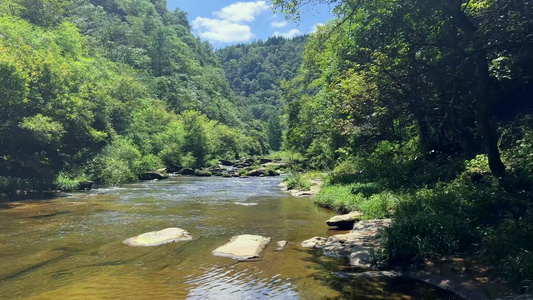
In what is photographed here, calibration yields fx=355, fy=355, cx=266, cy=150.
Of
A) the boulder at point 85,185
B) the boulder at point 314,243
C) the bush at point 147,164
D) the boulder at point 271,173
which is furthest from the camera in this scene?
the boulder at point 271,173

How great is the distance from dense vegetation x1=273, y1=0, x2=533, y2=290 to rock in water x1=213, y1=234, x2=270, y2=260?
3.44 metres

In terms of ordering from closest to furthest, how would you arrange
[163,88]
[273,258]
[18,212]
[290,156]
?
1. [273,258]
2. [18,212]
3. [290,156]
4. [163,88]

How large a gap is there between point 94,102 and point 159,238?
30.1m

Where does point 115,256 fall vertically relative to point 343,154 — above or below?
below

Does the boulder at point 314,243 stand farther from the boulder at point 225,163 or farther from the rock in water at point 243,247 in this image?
the boulder at point 225,163

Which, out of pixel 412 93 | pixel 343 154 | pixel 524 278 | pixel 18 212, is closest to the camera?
pixel 524 278

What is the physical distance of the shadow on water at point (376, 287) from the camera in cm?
649

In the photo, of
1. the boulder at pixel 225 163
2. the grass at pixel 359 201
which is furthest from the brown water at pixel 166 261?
the boulder at pixel 225 163

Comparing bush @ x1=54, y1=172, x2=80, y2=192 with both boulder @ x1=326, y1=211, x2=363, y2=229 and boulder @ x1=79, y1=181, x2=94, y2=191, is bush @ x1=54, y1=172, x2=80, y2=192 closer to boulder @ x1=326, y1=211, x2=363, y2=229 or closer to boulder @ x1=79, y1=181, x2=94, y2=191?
boulder @ x1=79, y1=181, x2=94, y2=191

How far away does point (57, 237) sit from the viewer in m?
11.4

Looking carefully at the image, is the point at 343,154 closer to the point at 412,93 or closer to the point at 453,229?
the point at 412,93

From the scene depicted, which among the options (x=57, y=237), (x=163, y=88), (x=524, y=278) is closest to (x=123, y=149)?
(x=57, y=237)

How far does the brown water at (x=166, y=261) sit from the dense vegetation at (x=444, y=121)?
70.9 inches

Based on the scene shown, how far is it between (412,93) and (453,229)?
32.9 ft
